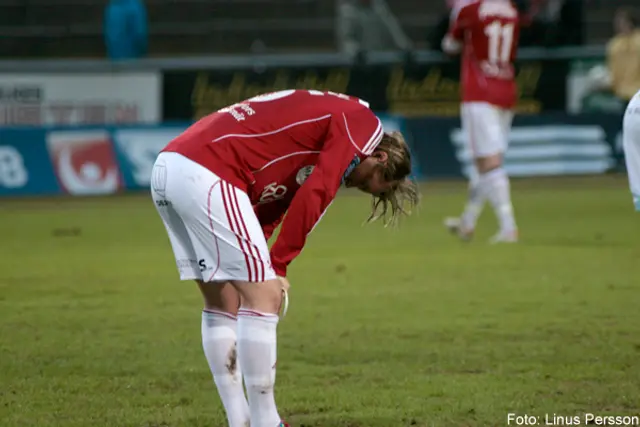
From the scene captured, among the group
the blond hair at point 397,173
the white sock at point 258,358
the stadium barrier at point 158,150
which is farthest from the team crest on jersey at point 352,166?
the stadium barrier at point 158,150

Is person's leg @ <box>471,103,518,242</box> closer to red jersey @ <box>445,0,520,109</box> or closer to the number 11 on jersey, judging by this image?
red jersey @ <box>445,0,520,109</box>

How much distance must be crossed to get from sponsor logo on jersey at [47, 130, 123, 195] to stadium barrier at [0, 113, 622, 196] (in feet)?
0.05

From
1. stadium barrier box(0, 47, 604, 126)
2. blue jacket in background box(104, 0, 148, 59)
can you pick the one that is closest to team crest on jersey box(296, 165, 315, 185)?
stadium barrier box(0, 47, 604, 126)

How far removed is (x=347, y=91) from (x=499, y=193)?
30.0ft

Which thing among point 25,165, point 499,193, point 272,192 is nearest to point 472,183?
point 499,193

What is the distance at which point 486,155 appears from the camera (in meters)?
14.4

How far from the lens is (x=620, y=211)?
58.7ft

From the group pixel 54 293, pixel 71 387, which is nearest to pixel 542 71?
pixel 54 293

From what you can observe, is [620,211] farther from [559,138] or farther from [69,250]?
[69,250]

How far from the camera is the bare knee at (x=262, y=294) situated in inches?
220

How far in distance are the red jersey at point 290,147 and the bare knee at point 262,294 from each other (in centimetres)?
10

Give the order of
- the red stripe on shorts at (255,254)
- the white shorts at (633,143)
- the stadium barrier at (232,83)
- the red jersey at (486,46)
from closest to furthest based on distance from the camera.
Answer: the red stripe on shorts at (255,254) → the white shorts at (633,143) → the red jersey at (486,46) → the stadium barrier at (232,83)

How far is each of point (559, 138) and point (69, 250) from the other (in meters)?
10.7

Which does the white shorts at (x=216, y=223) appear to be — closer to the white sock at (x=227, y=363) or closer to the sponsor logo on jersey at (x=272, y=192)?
the sponsor logo on jersey at (x=272, y=192)
